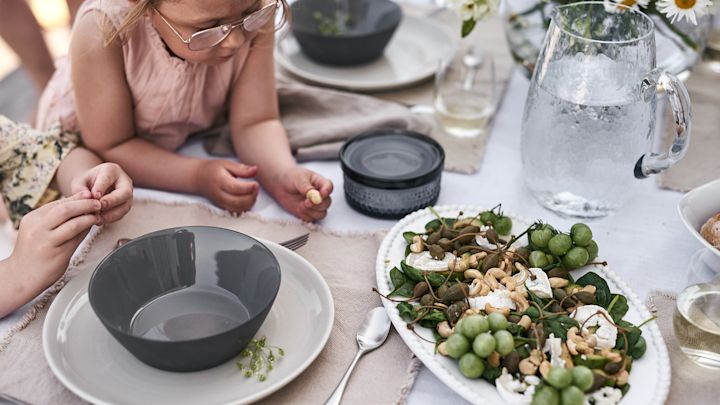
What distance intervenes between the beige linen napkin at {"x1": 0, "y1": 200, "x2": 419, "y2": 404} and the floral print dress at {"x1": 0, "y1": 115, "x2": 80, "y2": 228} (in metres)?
0.16

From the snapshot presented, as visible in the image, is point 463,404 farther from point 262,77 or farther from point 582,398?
point 262,77

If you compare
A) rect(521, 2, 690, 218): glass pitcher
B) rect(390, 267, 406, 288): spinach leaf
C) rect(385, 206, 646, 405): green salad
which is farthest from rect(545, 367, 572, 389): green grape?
rect(521, 2, 690, 218): glass pitcher

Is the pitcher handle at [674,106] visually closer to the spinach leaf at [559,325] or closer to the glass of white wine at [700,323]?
the glass of white wine at [700,323]

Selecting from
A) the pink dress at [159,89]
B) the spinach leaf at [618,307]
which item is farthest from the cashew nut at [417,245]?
the pink dress at [159,89]

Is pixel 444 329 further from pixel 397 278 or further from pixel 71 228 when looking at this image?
pixel 71 228

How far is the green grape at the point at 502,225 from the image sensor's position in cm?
86

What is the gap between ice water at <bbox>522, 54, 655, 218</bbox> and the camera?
86 centimetres

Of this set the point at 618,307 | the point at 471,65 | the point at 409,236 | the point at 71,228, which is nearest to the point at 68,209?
the point at 71,228

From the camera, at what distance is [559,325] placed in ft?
2.30

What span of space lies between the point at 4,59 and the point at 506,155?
197 centimetres

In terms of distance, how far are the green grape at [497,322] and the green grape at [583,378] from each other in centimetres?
8

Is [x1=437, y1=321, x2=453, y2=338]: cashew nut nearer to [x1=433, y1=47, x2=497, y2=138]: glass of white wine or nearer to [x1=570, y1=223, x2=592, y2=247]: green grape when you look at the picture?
[x1=570, y1=223, x2=592, y2=247]: green grape

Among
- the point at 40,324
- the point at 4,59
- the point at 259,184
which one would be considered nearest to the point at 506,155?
the point at 259,184

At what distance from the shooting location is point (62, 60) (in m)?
1.27
